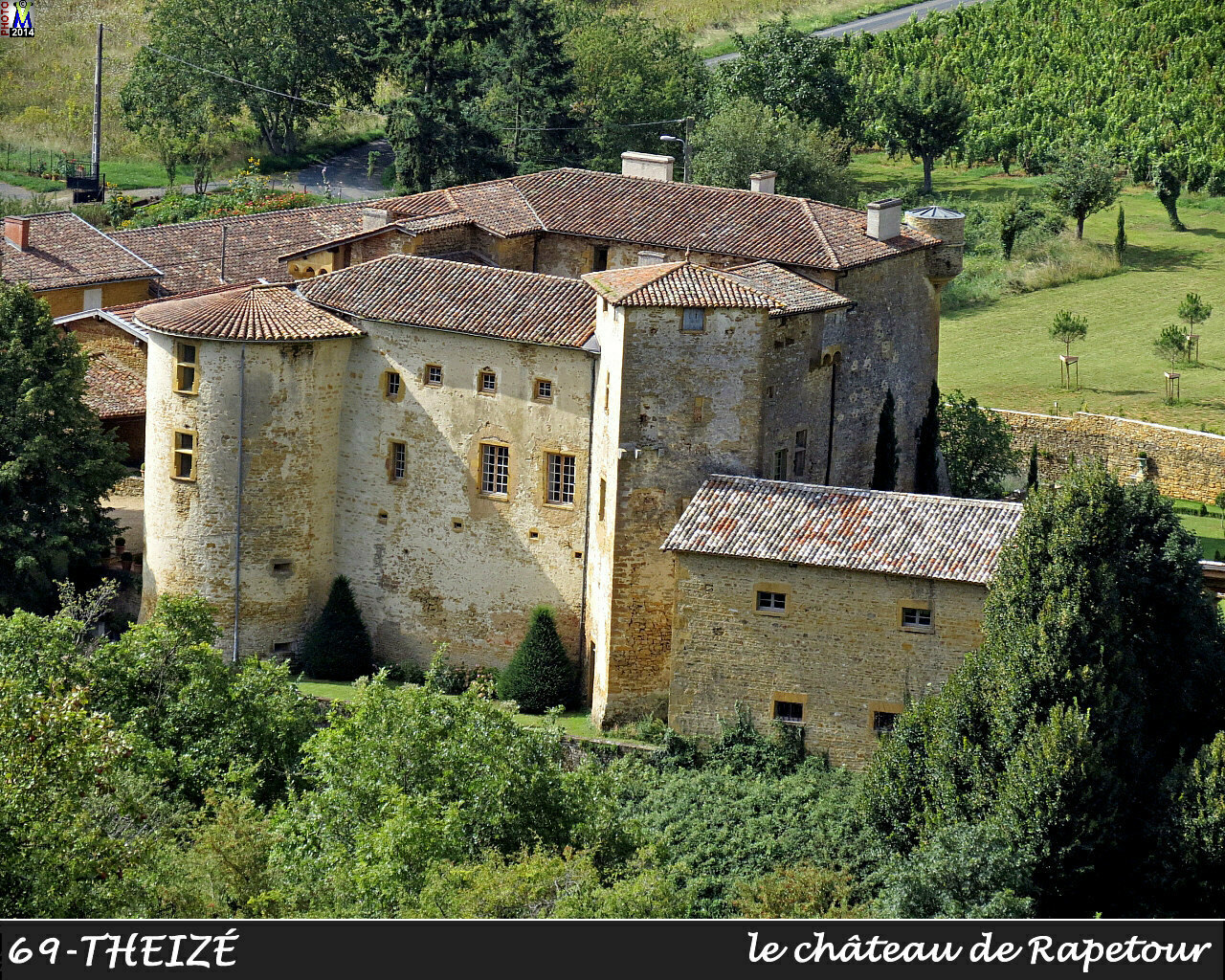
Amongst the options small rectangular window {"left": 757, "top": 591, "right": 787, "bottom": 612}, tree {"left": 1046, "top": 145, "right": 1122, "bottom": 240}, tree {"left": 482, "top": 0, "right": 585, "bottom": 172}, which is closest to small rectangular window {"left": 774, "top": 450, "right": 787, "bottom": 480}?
small rectangular window {"left": 757, "top": 591, "right": 787, "bottom": 612}

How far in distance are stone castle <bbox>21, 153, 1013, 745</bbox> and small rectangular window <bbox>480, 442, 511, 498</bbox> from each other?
7 centimetres

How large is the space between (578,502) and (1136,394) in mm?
29352

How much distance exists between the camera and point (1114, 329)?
81250 millimetres

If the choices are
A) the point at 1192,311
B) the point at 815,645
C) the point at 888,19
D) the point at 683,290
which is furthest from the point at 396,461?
the point at 888,19

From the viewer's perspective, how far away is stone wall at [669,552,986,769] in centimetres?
4612

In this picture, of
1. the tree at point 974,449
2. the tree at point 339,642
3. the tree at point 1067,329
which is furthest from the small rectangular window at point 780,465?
the tree at point 1067,329

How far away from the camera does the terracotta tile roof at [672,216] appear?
187ft

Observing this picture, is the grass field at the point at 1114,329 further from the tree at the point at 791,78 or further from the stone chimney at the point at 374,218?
the stone chimney at the point at 374,218

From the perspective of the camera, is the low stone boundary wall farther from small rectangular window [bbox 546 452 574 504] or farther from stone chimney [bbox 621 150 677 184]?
small rectangular window [bbox 546 452 574 504]

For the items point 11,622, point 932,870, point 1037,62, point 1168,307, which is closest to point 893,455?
point 932,870

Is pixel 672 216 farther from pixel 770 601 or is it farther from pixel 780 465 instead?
pixel 770 601

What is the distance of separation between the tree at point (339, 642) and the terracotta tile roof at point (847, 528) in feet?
33.7

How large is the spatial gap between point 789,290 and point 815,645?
30.9ft

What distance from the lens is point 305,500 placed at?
53875 millimetres
